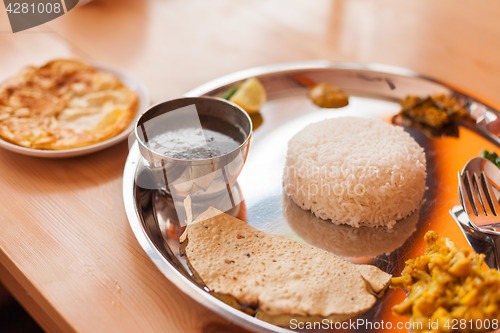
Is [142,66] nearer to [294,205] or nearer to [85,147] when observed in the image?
[85,147]

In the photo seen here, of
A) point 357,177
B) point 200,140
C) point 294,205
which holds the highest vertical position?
point 200,140

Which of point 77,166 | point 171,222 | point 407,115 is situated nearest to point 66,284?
Answer: point 171,222

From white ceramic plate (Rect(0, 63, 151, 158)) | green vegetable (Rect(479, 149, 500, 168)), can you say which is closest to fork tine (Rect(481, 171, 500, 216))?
green vegetable (Rect(479, 149, 500, 168))

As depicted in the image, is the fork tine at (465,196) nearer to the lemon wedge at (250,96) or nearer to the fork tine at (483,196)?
the fork tine at (483,196)

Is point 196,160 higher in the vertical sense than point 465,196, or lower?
higher

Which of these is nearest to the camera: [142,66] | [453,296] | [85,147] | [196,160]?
[453,296]

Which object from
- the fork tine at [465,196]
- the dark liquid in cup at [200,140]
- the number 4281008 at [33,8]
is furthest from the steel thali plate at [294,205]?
the number 4281008 at [33,8]

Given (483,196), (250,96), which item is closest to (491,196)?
(483,196)

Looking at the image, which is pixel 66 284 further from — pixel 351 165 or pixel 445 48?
pixel 445 48
